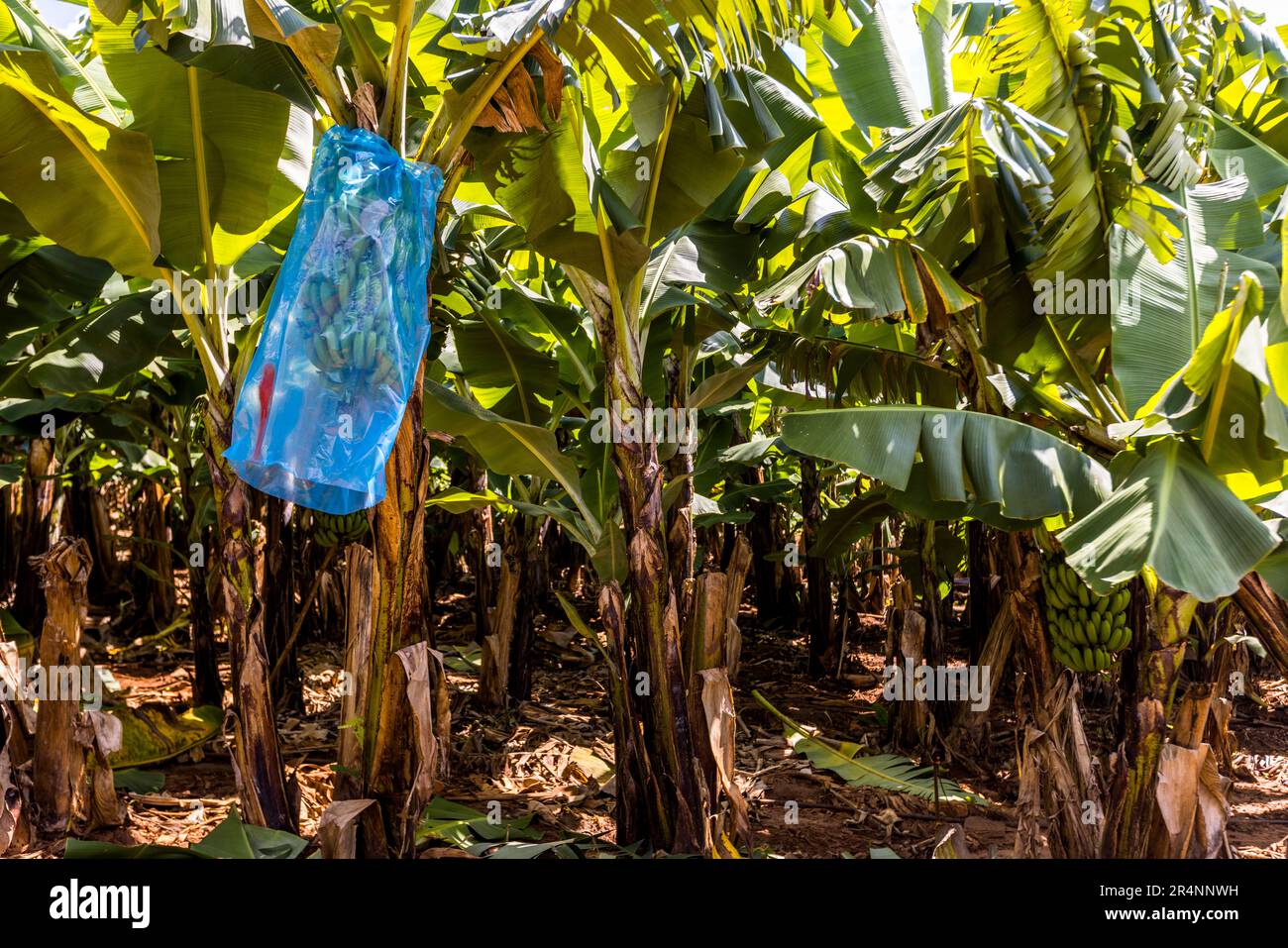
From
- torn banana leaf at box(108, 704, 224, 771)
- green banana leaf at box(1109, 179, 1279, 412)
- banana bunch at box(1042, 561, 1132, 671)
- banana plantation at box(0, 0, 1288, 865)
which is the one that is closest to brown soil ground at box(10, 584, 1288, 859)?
banana plantation at box(0, 0, 1288, 865)

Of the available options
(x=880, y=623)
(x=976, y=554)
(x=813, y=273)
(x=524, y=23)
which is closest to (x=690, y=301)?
(x=813, y=273)

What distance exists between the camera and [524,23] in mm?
2479

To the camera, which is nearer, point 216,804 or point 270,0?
point 270,0

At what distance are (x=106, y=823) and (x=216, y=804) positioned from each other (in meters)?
0.66

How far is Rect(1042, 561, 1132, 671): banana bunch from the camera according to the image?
3.60 m

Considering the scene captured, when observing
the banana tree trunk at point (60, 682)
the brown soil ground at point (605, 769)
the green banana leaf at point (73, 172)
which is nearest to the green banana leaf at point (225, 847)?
the brown soil ground at point (605, 769)

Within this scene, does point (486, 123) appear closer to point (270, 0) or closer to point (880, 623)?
point (270, 0)

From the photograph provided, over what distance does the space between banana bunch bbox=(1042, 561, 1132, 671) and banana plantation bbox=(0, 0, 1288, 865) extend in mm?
14

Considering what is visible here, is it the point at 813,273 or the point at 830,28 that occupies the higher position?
the point at 830,28

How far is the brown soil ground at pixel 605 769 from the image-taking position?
457 cm

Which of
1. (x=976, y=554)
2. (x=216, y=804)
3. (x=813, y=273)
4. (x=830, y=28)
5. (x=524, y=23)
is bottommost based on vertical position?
(x=216, y=804)

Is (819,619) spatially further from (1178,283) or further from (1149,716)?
(1178,283)

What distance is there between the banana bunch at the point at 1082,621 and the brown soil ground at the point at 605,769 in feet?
3.25

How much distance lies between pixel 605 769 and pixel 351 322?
145 inches
